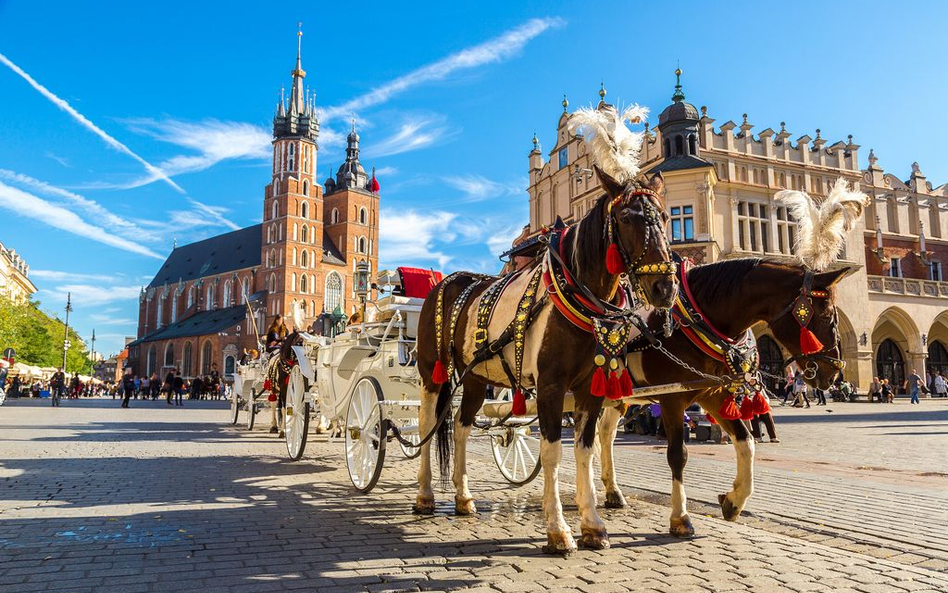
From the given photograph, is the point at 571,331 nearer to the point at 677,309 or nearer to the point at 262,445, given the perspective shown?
the point at 677,309

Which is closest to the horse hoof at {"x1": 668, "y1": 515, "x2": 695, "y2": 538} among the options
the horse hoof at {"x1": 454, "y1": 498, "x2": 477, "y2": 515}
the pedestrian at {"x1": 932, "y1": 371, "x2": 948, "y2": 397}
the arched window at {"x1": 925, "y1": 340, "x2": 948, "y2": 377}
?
the horse hoof at {"x1": 454, "y1": 498, "x2": 477, "y2": 515}

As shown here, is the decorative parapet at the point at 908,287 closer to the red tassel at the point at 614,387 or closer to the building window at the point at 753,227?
the building window at the point at 753,227

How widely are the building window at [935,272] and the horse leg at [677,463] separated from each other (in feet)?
143

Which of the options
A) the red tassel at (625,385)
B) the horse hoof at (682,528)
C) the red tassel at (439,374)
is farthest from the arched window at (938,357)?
the red tassel at (625,385)

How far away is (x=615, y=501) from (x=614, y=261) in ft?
9.11

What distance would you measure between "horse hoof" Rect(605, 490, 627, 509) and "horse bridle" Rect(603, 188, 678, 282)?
2.69 m

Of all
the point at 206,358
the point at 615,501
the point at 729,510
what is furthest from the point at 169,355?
the point at 729,510

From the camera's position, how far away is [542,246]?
5.21 metres

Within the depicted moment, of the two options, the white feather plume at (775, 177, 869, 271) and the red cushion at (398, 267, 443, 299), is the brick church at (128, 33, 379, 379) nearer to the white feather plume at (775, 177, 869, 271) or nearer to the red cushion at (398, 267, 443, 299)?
the red cushion at (398, 267, 443, 299)

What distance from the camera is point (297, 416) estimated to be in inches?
365

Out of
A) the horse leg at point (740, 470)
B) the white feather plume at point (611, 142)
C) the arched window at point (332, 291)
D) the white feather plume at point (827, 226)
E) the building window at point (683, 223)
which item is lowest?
the horse leg at point (740, 470)

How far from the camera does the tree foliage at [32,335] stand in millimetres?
44469

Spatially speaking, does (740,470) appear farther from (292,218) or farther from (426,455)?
(292,218)

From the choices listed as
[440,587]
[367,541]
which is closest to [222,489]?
[367,541]
